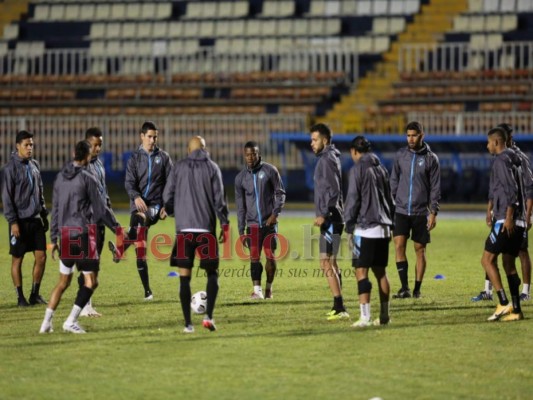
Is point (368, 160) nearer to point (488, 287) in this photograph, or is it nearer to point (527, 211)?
point (527, 211)

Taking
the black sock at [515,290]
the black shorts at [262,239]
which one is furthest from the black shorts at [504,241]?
the black shorts at [262,239]

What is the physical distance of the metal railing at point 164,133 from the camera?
34188 mm

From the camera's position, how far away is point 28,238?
13531 mm

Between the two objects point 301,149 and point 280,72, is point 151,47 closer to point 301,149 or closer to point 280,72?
point 280,72

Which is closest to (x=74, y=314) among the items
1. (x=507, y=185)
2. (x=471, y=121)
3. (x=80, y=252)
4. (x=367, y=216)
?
(x=80, y=252)

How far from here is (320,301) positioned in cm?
1355

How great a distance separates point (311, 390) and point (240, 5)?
34.9m

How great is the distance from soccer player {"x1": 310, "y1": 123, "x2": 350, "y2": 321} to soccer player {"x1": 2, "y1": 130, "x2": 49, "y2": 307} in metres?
3.39

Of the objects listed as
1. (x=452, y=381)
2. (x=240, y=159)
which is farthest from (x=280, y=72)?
(x=452, y=381)

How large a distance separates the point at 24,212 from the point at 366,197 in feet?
14.4

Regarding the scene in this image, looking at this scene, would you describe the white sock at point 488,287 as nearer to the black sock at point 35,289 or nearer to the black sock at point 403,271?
the black sock at point 403,271

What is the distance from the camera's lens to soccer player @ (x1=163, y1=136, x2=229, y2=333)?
1100cm

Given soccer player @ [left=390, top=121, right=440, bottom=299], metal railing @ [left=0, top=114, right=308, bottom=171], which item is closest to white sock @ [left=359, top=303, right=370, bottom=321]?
soccer player @ [left=390, top=121, right=440, bottom=299]

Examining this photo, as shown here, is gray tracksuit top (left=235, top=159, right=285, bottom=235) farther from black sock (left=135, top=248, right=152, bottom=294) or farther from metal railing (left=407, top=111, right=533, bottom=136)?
metal railing (left=407, top=111, right=533, bottom=136)
